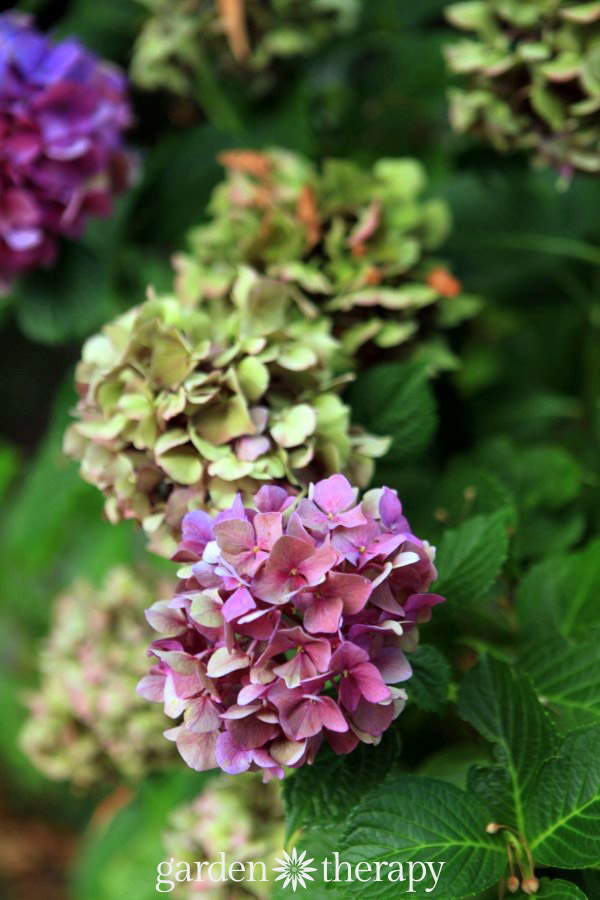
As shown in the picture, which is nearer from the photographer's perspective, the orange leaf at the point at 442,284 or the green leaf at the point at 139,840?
the orange leaf at the point at 442,284

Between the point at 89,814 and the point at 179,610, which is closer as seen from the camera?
the point at 179,610

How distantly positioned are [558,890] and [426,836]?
64 millimetres

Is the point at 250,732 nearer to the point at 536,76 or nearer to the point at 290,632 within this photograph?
the point at 290,632

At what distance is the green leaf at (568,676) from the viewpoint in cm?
48

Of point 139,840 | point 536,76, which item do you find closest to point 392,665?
point 536,76

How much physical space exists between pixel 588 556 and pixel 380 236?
305 mm

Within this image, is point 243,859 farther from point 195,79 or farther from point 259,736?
point 195,79

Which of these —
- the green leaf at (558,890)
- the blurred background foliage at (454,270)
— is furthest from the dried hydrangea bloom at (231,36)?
the green leaf at (558,890)

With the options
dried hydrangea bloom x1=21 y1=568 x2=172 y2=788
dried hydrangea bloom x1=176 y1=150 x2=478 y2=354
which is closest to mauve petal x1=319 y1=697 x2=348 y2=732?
dried hydrangea bloom x1=176 y1=150 x2=478 y2=354

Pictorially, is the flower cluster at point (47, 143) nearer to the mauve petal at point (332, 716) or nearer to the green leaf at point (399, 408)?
the green leaf at point (399, 408)

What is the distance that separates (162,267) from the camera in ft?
3.10

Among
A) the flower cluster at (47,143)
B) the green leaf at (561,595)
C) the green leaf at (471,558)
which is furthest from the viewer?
the flower cluster at (47,143)

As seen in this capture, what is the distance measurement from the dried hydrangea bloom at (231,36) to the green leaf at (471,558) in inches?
21.1

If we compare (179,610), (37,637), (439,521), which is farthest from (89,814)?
(179,610)
